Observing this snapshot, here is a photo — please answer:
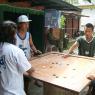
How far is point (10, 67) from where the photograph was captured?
109 inches

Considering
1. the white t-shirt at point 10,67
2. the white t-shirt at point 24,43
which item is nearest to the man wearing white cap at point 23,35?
the white t-shirt at point 24,43

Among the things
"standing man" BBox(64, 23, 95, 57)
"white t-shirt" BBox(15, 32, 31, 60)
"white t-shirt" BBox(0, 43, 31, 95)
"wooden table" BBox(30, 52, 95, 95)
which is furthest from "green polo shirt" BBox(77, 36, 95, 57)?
"white t-shirt" BBox(0, 43, 31, 95)

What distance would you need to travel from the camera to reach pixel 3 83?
281 centimetres

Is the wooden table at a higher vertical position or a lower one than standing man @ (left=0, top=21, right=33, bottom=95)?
lower

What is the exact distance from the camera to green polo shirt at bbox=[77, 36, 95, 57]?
5285 millimetres

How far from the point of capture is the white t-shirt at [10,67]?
2758mm

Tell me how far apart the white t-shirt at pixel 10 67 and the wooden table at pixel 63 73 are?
648 mm

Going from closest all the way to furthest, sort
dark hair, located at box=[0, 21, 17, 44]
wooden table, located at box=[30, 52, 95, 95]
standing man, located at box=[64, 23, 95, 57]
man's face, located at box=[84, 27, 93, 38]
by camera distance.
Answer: dark hair, located at box=[0, 21, 17, 44]
wooden table, located at box=[30, 52, 95, 95]
man's face, located at box=[84, 27, 93, 38]
standing man, located at box=[64, 23, 95, 57]

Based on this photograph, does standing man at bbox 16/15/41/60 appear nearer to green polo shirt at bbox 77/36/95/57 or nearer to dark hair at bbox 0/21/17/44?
green polo shirt at bbox 77/36/95/57

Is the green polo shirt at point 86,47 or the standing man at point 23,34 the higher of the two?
the standing man at point 23,34

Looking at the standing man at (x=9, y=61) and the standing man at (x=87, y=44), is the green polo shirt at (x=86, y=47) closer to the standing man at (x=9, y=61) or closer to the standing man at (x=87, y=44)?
the standing man at (x=87, y=44)

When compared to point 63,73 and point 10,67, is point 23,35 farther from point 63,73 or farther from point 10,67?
point 10,67

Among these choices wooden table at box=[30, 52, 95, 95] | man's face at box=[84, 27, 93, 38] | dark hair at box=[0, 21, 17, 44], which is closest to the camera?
dark hair at box=[0, 21, 17, 44]

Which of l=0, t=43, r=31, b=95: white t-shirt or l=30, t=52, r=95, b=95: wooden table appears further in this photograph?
l=30, t=52, r=95, b=95: wooden table
